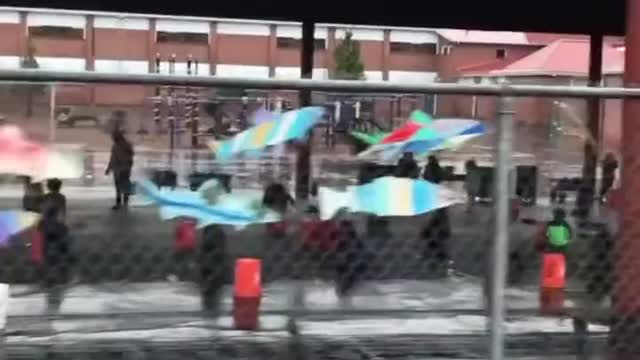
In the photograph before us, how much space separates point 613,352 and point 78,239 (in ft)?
7.70

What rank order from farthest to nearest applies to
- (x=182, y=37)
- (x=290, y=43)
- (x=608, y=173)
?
(x=182, y=37), (x=290, y=43), (x=608, y=173)

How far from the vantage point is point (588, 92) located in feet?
12.3

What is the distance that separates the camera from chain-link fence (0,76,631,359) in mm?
3787

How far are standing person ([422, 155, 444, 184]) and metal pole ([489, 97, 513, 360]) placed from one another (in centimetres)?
30

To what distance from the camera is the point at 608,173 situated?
14.1 ft

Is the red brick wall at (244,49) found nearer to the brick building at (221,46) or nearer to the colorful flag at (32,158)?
the brick building at (221,46)

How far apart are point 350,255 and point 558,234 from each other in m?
1.04

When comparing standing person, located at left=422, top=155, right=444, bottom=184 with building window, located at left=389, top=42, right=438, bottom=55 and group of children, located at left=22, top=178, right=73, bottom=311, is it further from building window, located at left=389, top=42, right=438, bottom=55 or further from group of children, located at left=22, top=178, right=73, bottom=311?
building window, located at left=389, top=42, right=438, bottom=55

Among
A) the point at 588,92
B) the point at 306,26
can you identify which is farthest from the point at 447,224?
the point at 306,26

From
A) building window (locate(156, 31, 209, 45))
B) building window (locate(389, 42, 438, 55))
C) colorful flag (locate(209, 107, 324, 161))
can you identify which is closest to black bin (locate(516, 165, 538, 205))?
colorful flag (locate(209, 107, 324, 161))

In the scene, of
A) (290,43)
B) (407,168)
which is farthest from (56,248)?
(290,43)

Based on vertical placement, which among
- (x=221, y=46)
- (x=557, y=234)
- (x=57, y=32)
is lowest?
(x=557, y=234)

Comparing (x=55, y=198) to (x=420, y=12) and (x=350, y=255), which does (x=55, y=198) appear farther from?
(x=420, y=12)

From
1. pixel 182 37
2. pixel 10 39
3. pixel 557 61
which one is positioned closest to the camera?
pixel 10 39
